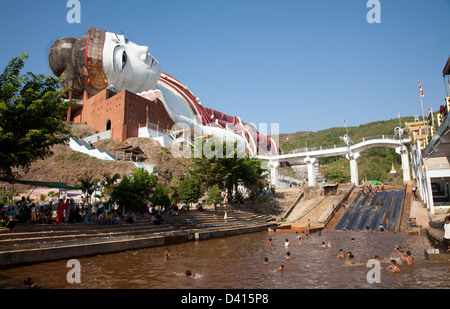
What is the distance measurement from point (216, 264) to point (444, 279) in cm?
639

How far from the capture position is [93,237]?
1256 cm

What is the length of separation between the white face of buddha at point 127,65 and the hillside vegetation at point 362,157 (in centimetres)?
2437

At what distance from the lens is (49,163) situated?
28.7 m

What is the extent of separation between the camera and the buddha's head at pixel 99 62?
131ft

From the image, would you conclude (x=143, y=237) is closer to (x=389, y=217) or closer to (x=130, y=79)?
(x=389, y=217)

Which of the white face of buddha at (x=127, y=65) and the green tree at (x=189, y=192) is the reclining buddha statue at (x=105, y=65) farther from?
the green tree at (x=189, y=192)

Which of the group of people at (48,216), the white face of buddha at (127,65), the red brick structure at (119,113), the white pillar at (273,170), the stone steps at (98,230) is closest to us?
the stone steps at (98,230)

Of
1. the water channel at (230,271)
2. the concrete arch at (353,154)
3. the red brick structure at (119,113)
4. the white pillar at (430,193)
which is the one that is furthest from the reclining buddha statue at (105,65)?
the water channel at (230,271)

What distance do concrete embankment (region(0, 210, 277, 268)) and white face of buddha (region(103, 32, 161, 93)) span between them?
92.1 ft

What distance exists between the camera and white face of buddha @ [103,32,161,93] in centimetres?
4059

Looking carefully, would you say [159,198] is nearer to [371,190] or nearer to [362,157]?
[371,190]

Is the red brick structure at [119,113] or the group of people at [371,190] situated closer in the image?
the group of people at [371,190]
